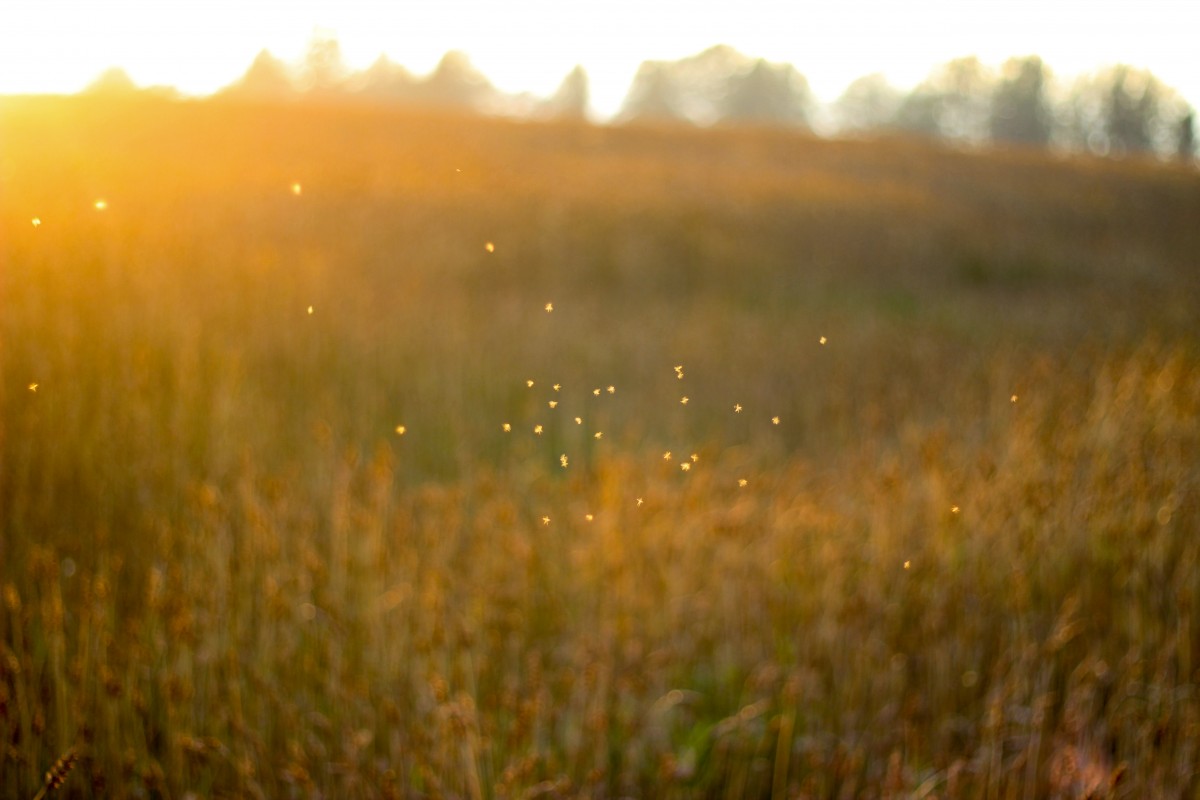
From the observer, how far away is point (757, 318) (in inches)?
345

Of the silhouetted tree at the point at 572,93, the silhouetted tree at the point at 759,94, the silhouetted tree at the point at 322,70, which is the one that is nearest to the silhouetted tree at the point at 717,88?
the silhouetted tree at the point at 759,94

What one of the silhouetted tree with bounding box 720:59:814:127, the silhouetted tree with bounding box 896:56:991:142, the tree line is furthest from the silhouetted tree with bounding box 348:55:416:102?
the silhouetted tree with bounding box 896:56:991:142

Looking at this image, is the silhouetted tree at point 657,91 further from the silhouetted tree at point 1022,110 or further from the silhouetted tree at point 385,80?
the silhouetted tree at point 1022,110

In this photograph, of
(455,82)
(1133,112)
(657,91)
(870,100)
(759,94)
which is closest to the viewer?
(1133,112)

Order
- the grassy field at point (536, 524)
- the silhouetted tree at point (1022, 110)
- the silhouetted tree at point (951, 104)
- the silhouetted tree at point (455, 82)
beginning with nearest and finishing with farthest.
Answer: the grassy field at point (536, 524) → the silhouetted tree at point (455, 82) → the silhouetted tree at point (1022, 110) → the silhouetted tree at point (951, 104)

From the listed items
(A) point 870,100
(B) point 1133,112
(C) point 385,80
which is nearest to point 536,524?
(C) point 385,80

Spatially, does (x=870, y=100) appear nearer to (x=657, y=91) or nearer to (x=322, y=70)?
(x=657, y=91)

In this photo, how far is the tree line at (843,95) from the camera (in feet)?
205

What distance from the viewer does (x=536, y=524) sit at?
4.42 m

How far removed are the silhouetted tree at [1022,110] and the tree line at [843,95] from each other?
0.08 meters

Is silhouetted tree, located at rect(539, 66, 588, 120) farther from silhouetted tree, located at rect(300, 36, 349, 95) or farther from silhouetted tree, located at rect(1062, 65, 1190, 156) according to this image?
silhouetted tree, located at rect(1062, 65, 1190, 156)

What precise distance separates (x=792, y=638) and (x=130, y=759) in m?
2.25

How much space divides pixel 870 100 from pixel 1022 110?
16.5 metres

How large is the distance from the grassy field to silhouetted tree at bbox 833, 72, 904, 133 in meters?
81.9
